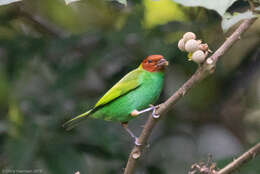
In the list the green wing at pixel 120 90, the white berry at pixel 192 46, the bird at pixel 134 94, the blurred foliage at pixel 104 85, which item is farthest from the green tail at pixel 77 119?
the white berry at pixel 192 46

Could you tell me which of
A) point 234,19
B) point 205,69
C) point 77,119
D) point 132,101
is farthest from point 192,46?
point 77,119

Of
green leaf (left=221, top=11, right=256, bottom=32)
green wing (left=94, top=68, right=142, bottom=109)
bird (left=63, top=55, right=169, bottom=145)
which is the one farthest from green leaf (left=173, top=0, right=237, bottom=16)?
green wing (left=94, top=68, right=142, bottom=109)

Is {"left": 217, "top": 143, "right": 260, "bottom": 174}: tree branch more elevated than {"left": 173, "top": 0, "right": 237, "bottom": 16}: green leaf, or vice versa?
{"left": 173, "top": 0, "right": 237, "bottom": 16}: green leaf

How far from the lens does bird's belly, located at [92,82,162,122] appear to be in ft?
10.9

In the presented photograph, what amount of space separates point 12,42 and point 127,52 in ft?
3.64

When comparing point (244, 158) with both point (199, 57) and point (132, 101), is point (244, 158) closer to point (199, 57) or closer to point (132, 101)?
point (199, 57)

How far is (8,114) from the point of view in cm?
427

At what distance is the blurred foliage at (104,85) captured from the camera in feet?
13.0

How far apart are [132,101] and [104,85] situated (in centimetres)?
114

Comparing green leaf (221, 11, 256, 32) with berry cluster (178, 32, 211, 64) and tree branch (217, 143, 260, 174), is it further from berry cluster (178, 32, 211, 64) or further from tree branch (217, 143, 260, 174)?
tree branch (217, 143, 260, 174)

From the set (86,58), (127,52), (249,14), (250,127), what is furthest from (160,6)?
(249,14)

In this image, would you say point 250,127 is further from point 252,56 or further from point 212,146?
point 252,56

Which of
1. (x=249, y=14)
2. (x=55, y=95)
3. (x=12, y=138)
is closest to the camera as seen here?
(x=249, y=14)

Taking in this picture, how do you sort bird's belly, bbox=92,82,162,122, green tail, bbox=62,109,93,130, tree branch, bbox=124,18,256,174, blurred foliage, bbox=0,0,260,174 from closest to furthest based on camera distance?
tree branch, bbox=124,18,256,174, bird's belly, bbox=92,82,162,122, green tail, bbox=62,109,93,130, blurred foliage, bbox=0,0,260,174
